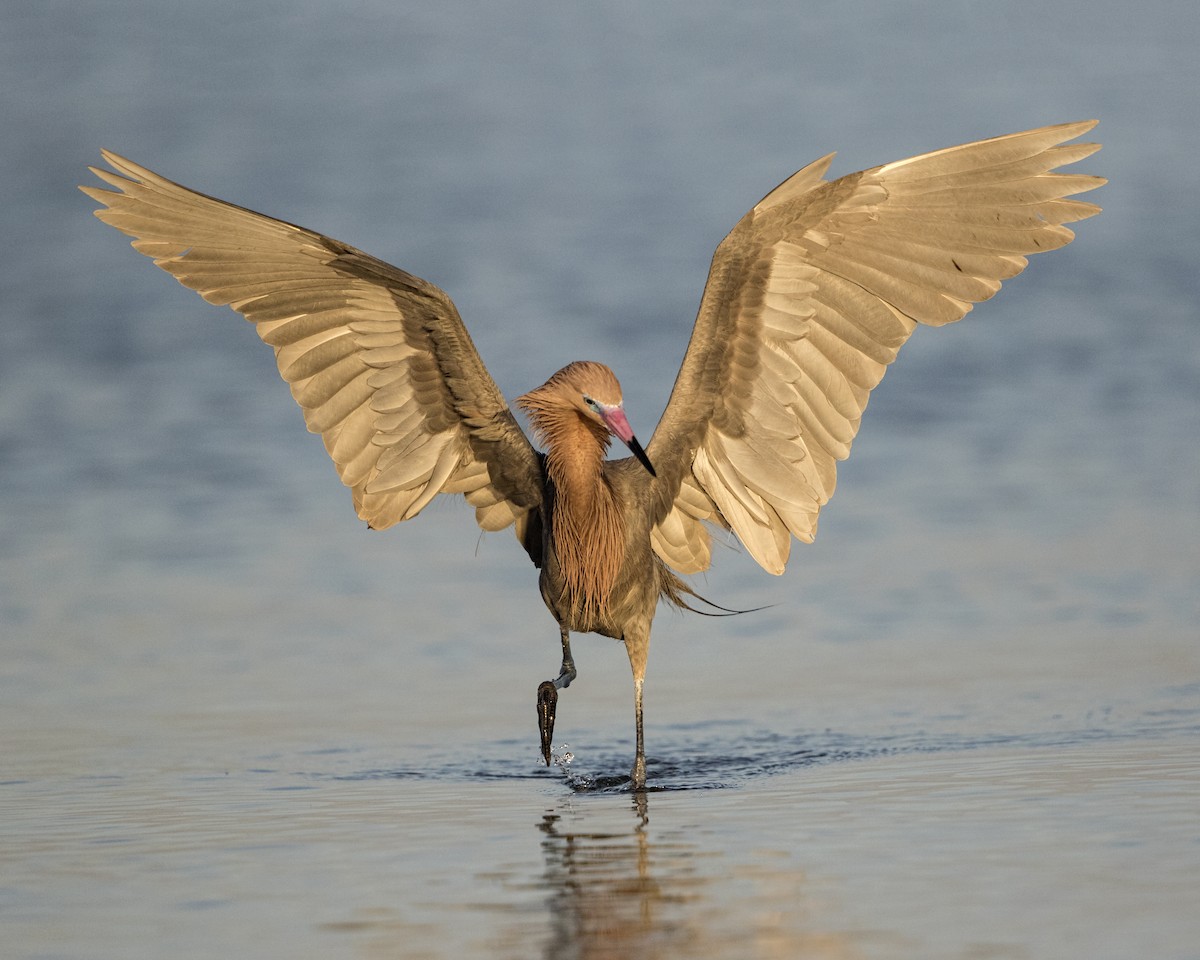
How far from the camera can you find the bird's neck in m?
7.68

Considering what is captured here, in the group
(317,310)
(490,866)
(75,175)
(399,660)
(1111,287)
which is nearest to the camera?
(490,866)

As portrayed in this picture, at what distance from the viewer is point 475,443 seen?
7926 millimetres

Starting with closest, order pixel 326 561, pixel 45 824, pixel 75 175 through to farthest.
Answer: pixel 45 824
pixel 326 561
pixel 75 175

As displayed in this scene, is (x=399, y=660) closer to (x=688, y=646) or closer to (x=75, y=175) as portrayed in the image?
(x=688, y=646)

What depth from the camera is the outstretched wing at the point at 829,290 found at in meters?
7.35

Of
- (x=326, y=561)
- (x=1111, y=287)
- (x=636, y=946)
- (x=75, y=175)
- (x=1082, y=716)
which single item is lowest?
(x=636, y=946)

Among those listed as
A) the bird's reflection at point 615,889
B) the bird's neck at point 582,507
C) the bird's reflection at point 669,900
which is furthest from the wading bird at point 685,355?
the bird's reflection at point 669,900

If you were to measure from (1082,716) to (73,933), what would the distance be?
455 cm

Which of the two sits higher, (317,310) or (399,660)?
(317,310)

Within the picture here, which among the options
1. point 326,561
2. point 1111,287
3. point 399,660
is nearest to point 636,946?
point 399,660

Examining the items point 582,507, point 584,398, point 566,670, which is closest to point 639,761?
point 566,670

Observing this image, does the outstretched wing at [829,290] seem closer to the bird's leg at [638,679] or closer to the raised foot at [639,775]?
the bird's leg at [638,679]

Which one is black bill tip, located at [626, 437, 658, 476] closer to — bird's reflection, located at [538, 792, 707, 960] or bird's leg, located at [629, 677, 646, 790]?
bird's leg, located at [629, 677, 646, 790]

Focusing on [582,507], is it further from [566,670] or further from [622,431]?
[566,670]
